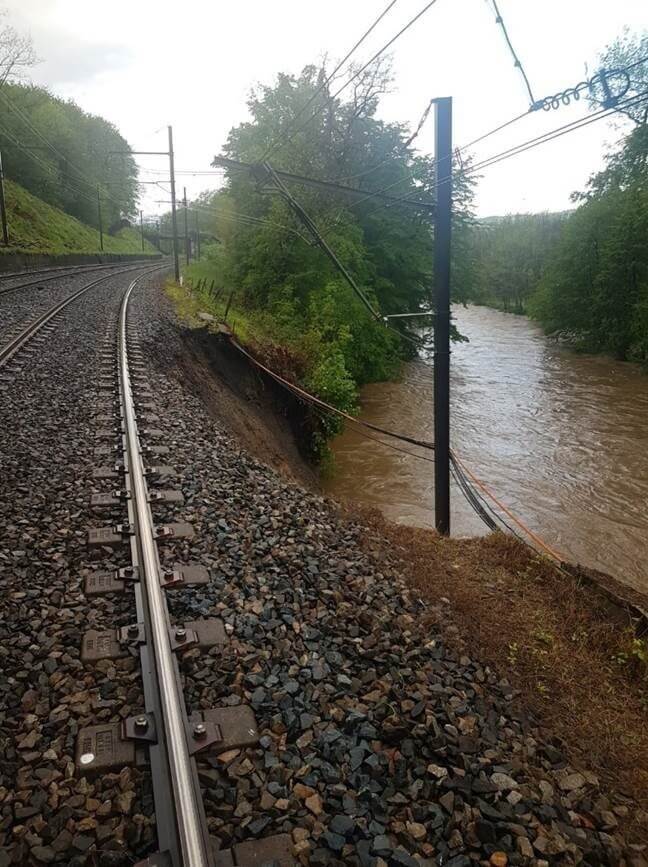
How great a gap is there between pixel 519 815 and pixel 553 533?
348 inches

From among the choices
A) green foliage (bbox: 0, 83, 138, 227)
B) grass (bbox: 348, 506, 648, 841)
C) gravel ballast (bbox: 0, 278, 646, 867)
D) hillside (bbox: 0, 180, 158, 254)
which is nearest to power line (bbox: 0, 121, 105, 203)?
green foliage (bbox: 0, 83, 138, 227)

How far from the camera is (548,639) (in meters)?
4.49

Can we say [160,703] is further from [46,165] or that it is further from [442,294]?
[46,165]

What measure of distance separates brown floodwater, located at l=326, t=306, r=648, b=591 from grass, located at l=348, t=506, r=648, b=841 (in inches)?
169

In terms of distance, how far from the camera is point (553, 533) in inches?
425

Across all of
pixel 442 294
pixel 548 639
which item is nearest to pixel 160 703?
pixel 548 639

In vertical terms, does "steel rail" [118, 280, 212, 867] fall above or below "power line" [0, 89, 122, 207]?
below

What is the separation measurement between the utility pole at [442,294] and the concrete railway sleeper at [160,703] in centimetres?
423

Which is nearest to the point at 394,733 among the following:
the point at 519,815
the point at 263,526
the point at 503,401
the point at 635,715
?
the point at 519,815

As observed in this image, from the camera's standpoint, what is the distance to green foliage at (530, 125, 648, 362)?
98.0 ft

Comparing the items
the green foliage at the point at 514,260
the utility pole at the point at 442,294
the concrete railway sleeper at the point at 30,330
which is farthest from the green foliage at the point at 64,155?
the utility pole at the point at 442,294

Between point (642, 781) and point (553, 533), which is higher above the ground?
point (642, 781)

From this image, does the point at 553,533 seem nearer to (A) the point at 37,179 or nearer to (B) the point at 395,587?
→ (B) the point at 395,587

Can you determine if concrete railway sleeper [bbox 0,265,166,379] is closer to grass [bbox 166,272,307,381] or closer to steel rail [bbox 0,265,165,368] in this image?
steel rail [bbox 0,265,165,368]
